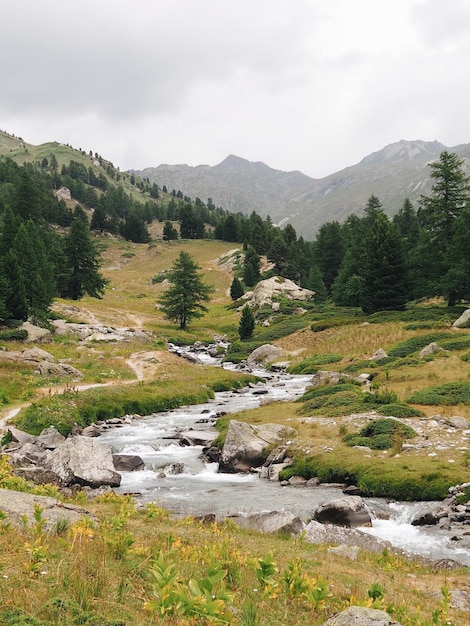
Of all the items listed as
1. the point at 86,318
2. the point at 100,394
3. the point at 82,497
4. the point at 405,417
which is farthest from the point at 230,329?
the point at 82,497

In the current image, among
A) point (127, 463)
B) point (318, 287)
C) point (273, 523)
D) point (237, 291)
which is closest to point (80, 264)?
point (237, 291)

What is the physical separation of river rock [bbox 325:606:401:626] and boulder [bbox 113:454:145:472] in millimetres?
15925

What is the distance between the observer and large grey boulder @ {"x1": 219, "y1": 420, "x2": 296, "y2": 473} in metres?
19.6

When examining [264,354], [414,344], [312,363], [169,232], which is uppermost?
[169,232]

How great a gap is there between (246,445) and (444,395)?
12.6 m

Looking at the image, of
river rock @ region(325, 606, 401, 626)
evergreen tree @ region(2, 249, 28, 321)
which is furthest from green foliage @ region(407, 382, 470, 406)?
evergreen tree @ region(2, 249, 28, 321)

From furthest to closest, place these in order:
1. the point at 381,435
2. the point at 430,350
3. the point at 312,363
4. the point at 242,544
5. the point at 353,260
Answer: the point at 353,260 < the point at 312,363 < the point at 430,350 < the point at 381,435 < the point at 242,544

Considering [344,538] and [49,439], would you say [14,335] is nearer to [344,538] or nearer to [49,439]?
[49,439]

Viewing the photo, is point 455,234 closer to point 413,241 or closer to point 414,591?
point 413,241

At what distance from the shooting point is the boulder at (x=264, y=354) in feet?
182

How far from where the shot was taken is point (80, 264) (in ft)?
276

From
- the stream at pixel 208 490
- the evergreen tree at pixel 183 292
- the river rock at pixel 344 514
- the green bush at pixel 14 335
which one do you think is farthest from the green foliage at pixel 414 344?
the evergreen tree at pixel 183 292

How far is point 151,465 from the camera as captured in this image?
19969mm

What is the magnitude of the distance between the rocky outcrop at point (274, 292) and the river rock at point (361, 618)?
81978 mm
